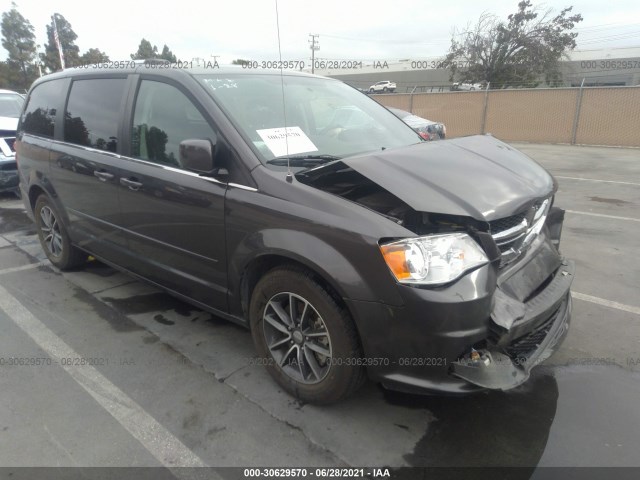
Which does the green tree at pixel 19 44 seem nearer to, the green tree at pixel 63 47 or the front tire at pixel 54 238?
the green tree at pixel 63 47

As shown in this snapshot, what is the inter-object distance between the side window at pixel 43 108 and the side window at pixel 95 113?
0.30 metres

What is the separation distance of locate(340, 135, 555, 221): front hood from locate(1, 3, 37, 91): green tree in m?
61.4

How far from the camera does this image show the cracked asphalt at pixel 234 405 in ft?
7.28

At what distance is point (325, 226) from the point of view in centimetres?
218

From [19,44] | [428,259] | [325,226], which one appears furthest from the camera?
[19,44]

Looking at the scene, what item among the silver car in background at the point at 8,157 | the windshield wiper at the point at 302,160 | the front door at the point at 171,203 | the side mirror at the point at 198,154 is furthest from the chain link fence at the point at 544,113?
the side mirror at the point at 198,154

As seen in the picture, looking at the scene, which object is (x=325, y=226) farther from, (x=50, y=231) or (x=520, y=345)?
(x=50, y=231)

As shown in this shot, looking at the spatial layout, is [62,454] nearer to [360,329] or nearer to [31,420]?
[31,420]

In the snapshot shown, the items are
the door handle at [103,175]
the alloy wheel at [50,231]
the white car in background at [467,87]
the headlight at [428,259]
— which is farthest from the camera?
the white car in background at [467,87]

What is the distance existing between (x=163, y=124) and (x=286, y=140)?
950 mm

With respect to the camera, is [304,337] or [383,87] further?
[383,87]

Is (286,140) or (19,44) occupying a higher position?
(19,44)

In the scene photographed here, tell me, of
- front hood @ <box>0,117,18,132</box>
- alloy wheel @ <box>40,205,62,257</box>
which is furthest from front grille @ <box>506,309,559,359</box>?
front hood @ <box>0,117,18,132</box>

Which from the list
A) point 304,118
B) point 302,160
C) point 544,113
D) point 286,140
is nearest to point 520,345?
point 302,160
